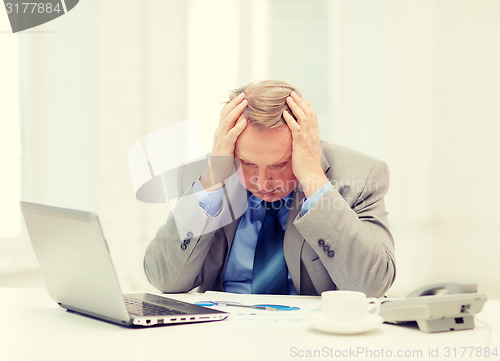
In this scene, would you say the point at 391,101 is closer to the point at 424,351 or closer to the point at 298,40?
the point at 298,40

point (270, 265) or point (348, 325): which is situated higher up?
point (348, 325)

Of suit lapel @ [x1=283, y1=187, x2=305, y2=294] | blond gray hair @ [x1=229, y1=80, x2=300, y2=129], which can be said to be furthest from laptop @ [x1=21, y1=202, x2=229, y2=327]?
blond gray hair @ [x1=229, y1=80, x2=300, y2=129]

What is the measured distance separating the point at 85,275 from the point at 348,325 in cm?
49

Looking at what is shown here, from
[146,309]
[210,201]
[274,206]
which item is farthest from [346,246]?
[146,309]

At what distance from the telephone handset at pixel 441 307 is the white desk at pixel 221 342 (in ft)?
0.06

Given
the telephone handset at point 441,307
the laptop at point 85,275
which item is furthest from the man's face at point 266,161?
the telephone handset at point 441,307

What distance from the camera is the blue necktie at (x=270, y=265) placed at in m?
1.62

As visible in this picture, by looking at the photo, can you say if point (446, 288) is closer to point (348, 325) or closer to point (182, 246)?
point (348, 325)

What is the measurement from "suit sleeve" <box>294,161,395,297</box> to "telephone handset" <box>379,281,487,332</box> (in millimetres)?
389

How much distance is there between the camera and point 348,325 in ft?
3.30

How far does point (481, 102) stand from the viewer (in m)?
3.52

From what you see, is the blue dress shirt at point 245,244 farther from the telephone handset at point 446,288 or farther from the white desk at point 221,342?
the telephone handset at point 446,288

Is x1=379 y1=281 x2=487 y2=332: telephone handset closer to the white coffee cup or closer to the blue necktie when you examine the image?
the white coffee cup

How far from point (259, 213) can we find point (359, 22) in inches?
82.5
